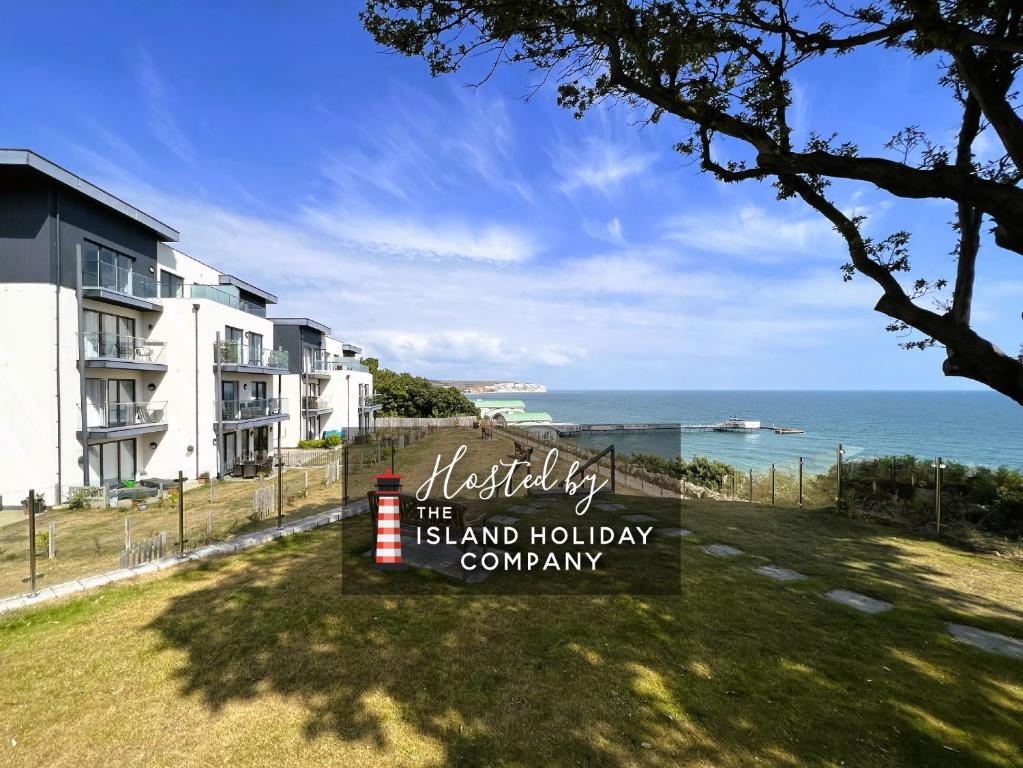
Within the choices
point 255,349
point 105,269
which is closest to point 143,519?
point 105,269

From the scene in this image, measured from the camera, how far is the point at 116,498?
15883 millimetres

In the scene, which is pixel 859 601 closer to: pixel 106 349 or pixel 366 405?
pixel 106 349

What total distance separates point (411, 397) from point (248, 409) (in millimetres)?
34596

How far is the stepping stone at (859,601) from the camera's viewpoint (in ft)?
20.0

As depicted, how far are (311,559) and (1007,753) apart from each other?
28.4 feet

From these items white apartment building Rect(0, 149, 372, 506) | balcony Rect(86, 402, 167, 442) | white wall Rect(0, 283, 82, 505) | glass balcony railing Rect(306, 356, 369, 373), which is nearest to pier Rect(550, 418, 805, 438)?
glass balcony railing Rect(306, 356, 369, 373)

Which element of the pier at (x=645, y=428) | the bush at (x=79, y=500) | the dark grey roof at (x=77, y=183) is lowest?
the pier at (x=645, y=428)

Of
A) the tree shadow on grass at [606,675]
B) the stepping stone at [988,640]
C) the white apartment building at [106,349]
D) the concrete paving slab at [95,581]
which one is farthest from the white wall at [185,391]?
the stepping stone at [988,640]

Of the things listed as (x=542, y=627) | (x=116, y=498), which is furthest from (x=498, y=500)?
(x=116, y=498)

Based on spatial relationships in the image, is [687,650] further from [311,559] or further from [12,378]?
[12,378]

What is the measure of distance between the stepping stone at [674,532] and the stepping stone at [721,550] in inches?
27.7

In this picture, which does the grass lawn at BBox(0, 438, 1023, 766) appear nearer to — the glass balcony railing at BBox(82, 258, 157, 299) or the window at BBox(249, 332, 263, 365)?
the glass balcony railing at BBox(82, 258, 157, 299)

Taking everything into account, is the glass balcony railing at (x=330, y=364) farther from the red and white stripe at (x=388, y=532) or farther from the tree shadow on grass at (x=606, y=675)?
the tree shadow on grass at (x=606, y=675)

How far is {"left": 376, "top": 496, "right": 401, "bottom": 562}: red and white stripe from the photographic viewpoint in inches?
290
